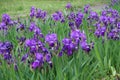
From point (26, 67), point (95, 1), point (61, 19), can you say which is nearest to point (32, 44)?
point (26, 67)

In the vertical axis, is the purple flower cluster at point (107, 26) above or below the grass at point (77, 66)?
above

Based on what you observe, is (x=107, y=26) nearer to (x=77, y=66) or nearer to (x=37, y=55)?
(x=77, y=66)

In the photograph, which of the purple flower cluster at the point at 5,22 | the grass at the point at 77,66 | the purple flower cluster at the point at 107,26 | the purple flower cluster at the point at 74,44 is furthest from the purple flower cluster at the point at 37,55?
the purple flower cluster at the point at 5,22

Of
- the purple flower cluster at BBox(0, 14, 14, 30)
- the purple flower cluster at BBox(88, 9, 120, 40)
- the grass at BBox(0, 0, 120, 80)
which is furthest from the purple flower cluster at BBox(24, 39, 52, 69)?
the purple flower cluster at BBox(0, 14, 14, 30)

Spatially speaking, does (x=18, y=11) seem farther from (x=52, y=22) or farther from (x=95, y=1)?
(x=52, y=22)

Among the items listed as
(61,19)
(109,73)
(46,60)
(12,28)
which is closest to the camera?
(46,60)

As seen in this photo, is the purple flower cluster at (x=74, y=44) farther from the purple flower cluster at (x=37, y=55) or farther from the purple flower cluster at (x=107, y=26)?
the purple flower cluster at (x=107, y=26)

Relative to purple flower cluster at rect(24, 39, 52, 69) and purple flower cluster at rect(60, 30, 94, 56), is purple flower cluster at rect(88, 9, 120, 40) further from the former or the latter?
purple flower cluster at rect(24, 39, 52, 69)

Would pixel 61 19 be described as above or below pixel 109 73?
above

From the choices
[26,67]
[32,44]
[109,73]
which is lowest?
[109,73]

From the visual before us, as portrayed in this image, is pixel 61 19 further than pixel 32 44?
Yes

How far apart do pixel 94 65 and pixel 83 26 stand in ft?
5.20

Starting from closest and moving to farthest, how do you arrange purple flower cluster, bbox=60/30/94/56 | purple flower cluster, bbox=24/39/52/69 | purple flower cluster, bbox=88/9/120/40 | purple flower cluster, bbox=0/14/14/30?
purple flower cluster, bbox=24/39/52/69
purple flower cluster, bbox=60/30/94/56
purple flower cluster, bbox=88/9/120/40
purple flower cluster, bbox=0/14/14/30

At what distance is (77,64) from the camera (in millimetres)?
3326
